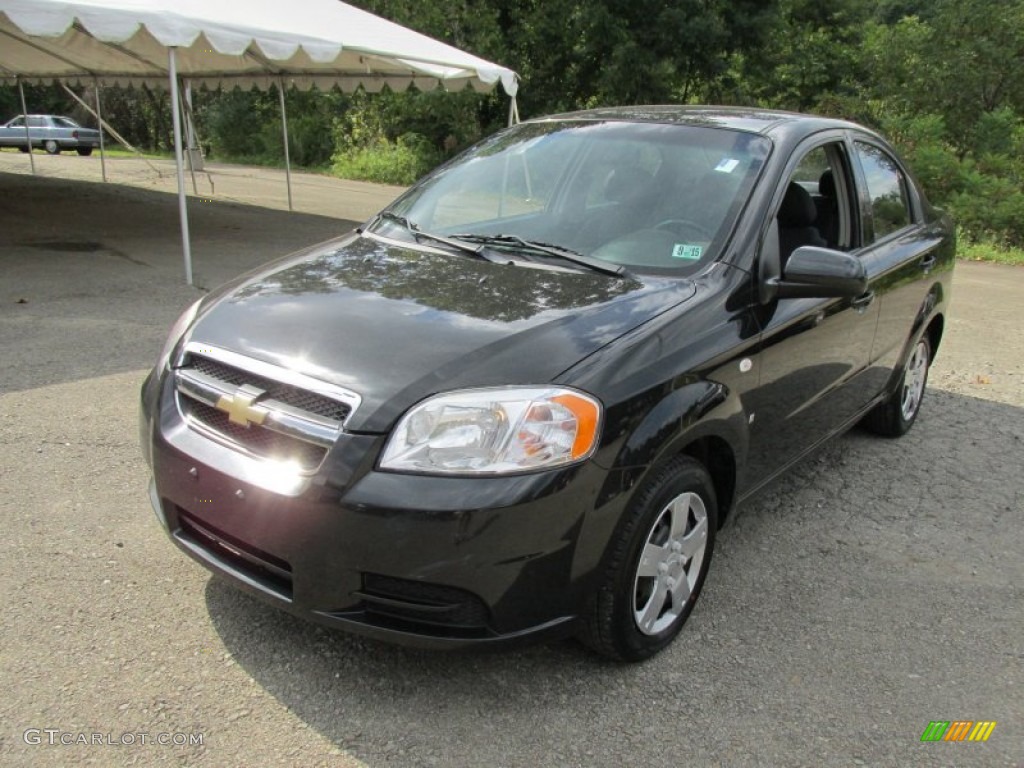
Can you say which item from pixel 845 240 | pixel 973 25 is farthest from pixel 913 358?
pixel 973 25

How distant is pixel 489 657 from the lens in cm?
267

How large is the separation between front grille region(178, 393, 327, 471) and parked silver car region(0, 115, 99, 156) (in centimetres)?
3922

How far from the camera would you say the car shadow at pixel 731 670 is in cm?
235

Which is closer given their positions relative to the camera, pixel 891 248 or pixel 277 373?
pixel 277 373

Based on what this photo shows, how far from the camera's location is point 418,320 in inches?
101

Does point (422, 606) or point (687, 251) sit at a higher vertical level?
point (687, 251)

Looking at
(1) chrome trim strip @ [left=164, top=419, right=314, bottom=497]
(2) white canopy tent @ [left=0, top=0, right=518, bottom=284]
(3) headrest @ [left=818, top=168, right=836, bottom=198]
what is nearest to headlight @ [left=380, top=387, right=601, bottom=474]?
(1) chrome trim strip @ [left=164, top=419, right=314, bottom=497]

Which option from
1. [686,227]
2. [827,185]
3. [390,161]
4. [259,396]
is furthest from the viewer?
[390,161]

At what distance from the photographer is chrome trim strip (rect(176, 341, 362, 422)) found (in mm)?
2258

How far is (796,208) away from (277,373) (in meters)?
2.26

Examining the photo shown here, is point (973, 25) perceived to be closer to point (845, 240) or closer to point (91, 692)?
point (845, 240)

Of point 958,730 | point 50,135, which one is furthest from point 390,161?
point 958,730

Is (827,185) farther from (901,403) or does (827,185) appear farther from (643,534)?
(643,534)

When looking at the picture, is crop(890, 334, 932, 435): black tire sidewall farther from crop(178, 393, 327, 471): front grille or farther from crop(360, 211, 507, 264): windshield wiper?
crop(178, 393, 327, 471): front grille
